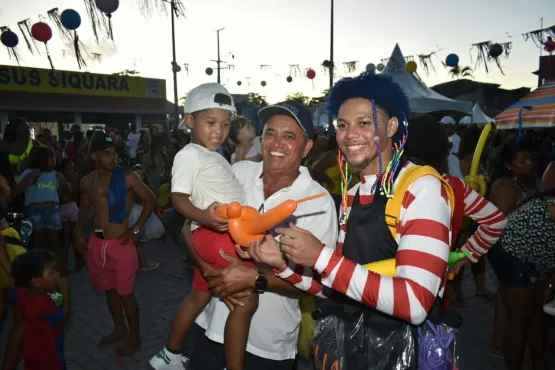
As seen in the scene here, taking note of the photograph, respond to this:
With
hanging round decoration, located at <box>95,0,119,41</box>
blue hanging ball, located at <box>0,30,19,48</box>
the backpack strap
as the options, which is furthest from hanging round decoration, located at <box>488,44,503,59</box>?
blue hanging ball, located at <box>0,30,19,48</box>

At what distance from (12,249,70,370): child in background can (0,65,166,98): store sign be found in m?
21.8

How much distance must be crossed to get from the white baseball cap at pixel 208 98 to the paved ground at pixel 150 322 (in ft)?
9.68

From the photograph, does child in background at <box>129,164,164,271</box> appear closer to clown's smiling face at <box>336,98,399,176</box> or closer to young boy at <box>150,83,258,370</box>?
young boy at <box>150,83,258,370</box>

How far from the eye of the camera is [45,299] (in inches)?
128

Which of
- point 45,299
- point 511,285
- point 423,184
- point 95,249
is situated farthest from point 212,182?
point 511,285

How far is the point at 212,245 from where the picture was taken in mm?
2488

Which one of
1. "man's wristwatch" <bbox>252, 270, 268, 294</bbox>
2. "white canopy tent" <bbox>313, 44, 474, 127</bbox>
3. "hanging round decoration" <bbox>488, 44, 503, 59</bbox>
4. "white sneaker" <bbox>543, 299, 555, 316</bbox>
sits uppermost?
"hanging round decoration" <bbox>488, 44, 503, 59</bbox>

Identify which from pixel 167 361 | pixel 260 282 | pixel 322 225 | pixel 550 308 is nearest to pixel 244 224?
pixel 260 282

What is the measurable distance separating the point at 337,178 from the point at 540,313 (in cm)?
304

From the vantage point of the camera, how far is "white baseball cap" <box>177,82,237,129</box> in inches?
113

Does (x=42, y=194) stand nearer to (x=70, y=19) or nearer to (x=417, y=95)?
(x=70, y=19)

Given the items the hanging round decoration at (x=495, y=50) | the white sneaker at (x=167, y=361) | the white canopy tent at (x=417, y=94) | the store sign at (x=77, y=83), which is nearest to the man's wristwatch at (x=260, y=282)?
the white sneaker at (x=167, y=361)

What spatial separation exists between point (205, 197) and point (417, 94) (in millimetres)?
14579

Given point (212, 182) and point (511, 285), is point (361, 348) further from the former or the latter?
point (511, 285)
